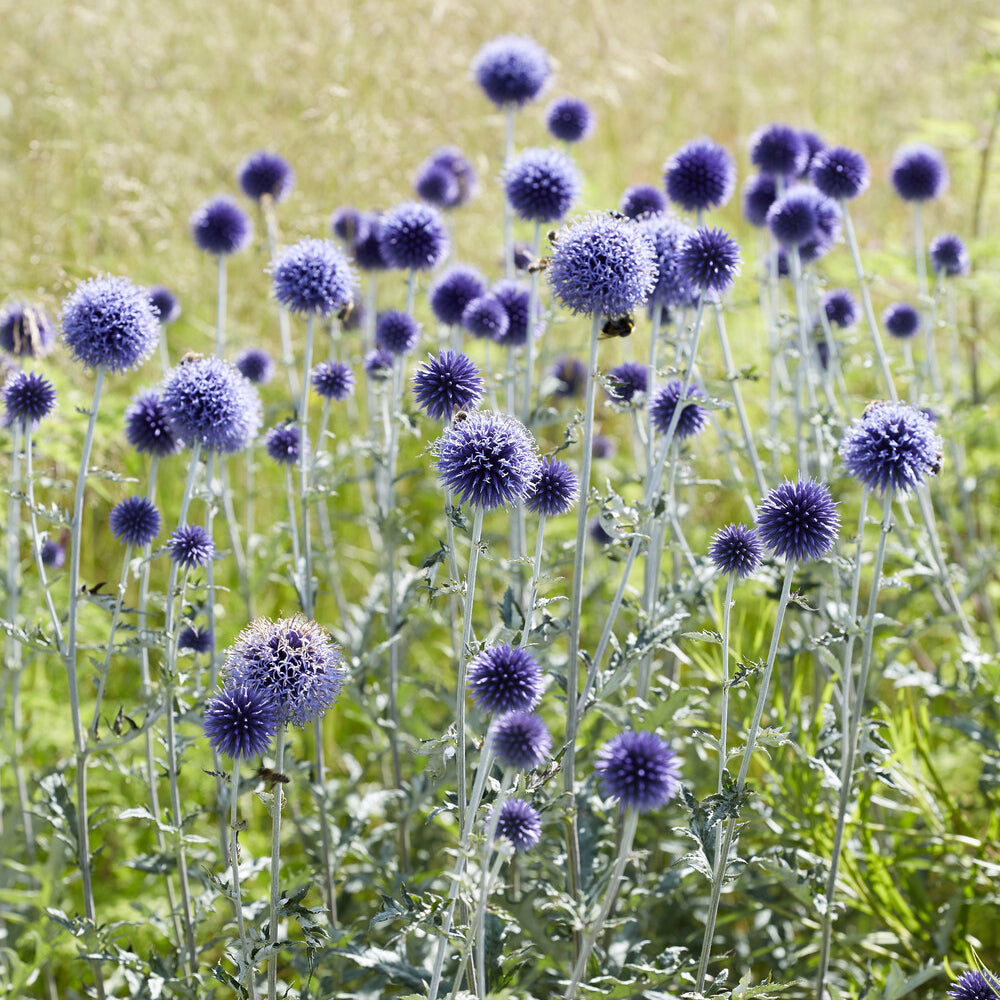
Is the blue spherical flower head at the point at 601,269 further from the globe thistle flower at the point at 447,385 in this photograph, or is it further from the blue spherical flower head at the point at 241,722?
the blue spherical flower head at the point at 241,722

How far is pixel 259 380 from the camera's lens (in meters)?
4.34

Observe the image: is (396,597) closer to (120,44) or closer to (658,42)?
(120,44)

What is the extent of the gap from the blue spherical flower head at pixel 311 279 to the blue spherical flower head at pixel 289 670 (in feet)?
4.66

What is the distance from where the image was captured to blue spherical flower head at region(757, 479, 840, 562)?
8.25ft

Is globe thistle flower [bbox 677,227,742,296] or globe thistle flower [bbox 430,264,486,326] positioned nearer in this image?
globe thistle flower [bbox 677,227,742,296]

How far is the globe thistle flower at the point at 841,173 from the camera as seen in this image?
3.90m

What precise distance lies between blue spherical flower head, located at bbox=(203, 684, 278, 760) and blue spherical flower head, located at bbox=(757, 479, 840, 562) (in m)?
1.38

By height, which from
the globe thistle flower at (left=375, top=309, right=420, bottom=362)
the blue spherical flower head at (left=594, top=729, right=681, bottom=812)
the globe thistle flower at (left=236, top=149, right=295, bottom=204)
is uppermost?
the globe thistle flower at (left=236, top=149, right=295, bottom=204)

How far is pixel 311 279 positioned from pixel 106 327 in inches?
29.7

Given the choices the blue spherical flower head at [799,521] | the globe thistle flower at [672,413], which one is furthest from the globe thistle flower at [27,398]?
the blue spherical flower head at [799,521]

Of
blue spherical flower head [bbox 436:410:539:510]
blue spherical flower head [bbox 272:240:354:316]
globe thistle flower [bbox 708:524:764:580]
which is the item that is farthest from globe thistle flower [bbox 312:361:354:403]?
globe thistle flower [bbox 708:524:764:580]

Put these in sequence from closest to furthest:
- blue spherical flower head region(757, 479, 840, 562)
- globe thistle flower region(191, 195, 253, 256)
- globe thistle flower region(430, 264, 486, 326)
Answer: blue spherical flower head region(757, 479, 840, 562) < globe thistle flower region(430, 264, 486, 326) < globe thistle flower region(191, 195, 253, 256)

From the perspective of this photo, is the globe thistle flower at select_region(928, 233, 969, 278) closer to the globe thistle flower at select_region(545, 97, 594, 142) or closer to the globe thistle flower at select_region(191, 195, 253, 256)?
the globe thistle flower at select_region(545, 97, 594, 142)

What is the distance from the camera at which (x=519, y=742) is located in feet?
6.61
